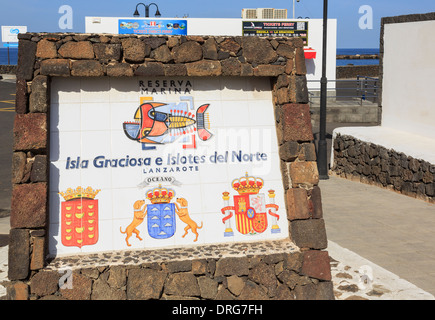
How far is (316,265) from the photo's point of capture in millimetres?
6227

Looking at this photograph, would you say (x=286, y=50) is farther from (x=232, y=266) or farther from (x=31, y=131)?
(x=31, y=131)

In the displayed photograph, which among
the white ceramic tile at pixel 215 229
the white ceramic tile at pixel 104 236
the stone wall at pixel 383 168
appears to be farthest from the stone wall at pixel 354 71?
the white ceramic tile at pixel 104 236

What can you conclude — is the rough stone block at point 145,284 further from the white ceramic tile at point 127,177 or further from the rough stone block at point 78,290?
the white ceramic tile at point 127,177

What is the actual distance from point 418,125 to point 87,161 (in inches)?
401

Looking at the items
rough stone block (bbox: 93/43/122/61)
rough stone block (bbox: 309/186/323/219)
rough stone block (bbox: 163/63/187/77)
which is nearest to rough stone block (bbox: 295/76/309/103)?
rough stone block (bbox: 309/186/323/219)

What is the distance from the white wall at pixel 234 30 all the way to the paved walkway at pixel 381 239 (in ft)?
64.1

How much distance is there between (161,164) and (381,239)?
16.3ft

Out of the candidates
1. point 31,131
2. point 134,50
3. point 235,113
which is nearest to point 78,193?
point 31,131

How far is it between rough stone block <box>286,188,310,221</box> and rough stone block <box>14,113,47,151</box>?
243 cm

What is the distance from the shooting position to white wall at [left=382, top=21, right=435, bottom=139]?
13891 mm

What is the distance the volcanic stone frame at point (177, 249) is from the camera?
5793 mm

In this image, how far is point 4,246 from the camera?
9227 mm

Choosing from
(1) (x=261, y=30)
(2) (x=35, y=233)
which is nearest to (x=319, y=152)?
(2) (x=35, y=233)
